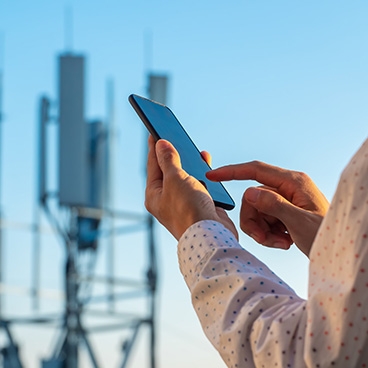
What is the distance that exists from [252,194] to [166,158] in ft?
0.75

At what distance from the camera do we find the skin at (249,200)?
1.43m

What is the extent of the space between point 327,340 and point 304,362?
0.15 ft

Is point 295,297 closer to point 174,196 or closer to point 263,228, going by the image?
point 174,196

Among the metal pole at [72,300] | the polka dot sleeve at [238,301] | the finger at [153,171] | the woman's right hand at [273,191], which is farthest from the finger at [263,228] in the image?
the metal pole at [72,300]

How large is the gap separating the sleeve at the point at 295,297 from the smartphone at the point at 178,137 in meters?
0.38

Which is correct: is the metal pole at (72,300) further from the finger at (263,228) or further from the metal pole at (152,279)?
the finger at (263,228)

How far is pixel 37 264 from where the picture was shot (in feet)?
42.7

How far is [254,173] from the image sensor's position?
1.79 metres

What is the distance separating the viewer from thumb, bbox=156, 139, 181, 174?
150 cm

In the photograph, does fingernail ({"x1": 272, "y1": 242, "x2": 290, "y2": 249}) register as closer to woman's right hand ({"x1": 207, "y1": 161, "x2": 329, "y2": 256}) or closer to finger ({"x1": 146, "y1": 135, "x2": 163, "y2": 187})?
woman's right hand ({"x1": 207, "y1": 161, "x2": 329, "y2": 256})

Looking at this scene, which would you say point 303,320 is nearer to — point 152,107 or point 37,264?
point 152,107

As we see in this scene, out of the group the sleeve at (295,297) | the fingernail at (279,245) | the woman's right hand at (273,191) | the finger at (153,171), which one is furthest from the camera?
the fingernail at (279,245)

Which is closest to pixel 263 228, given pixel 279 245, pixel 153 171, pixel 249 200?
pixel 279 245

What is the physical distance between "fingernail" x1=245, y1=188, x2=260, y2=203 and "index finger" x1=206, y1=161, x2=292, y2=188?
0.05 meters
